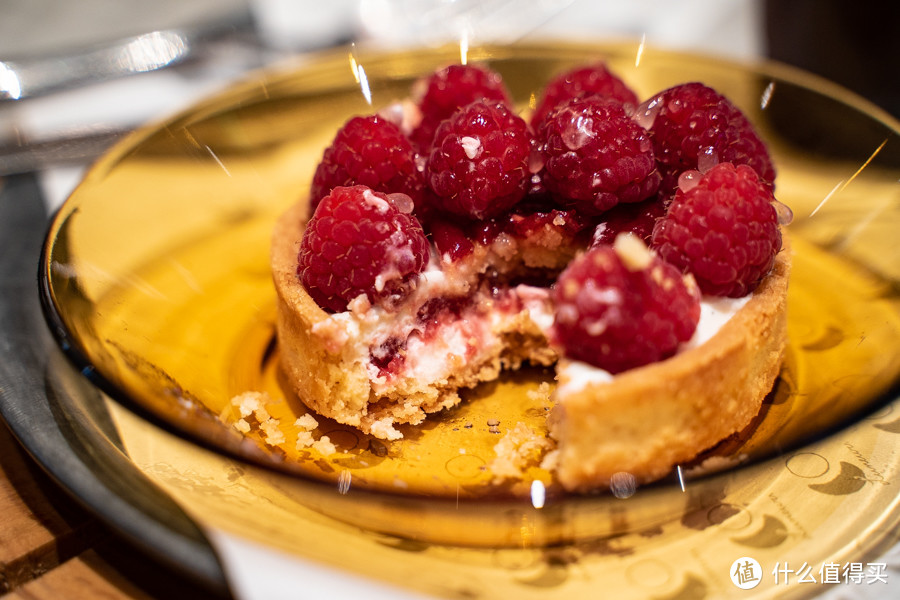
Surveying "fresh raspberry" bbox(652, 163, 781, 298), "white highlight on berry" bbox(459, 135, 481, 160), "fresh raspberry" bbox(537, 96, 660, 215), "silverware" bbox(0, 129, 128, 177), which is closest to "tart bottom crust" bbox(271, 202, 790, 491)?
"fresh raspberry" bbox(652, 163, 781, 298)

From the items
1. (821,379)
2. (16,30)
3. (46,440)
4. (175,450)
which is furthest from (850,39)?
(16,30)

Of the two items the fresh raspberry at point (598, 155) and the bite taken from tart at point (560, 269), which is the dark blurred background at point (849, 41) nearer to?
the bite taken from tart at point (560, 269)

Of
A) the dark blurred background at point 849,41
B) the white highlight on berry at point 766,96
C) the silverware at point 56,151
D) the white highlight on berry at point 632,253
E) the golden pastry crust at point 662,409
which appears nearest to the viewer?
the white highlight on berry at point 632,253

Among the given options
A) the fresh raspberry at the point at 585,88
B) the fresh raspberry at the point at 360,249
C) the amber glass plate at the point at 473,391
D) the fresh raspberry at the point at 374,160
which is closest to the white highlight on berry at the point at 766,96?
the amber glass plate at the point at 473,391

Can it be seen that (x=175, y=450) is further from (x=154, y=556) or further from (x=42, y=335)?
(x=42, y=335)

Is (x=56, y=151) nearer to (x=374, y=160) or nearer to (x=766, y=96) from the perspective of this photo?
(x=374, y=160)

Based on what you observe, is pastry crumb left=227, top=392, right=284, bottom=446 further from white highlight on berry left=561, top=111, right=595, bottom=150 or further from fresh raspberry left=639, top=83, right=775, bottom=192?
fresh raspberry left=639, top=83, right=775, bottom=192

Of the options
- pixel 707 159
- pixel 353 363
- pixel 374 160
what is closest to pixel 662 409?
pixel 707 159
